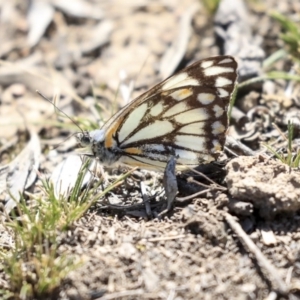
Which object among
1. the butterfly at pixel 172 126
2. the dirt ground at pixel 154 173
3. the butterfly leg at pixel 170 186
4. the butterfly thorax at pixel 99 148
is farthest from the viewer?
the butterfly thorax at pixel 99 148

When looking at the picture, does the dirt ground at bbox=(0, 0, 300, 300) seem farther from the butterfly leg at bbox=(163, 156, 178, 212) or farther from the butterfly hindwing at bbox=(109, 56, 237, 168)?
the butterfly hindwing at bbox=(109, 56, 237, 168)

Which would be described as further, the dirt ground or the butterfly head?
the butterfly head

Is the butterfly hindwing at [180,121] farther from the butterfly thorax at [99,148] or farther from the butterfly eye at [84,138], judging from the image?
the butterfly eye at [84,138]

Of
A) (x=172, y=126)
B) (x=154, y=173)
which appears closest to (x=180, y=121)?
(x=172, y=126)

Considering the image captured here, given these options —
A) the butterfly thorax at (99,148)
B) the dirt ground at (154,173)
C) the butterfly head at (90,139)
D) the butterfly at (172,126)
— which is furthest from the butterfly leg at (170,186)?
the butterfly head at (90,139)

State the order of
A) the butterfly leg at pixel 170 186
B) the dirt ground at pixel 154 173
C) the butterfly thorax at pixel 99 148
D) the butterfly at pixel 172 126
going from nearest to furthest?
the dirt ground at pixel 154 173 < the butterfly leg at pixel 170 186 < the butterfly at pixel 172 126 < the butterfly thorax at pixel 99 148

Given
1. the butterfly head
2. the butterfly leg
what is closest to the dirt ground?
the butterfly leg

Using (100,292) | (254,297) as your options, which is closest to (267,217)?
(254,297)
